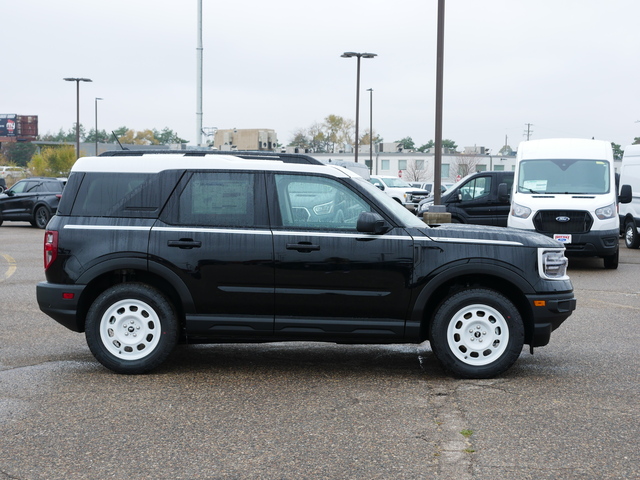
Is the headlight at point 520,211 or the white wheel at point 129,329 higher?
the headlight at point 520,211

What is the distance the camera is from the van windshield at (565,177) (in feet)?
54.0

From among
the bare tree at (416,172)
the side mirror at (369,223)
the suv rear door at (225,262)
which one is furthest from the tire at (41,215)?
the bare tree at (416,172)

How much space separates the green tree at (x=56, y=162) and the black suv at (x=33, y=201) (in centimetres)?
5080

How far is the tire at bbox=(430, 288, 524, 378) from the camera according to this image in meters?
6.84

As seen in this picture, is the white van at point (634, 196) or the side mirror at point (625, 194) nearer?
the side mirror at point (625, 194)

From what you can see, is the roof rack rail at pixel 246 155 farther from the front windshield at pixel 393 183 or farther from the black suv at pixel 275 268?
the front windshield at pixel 393 183

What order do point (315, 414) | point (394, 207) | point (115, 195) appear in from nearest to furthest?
1. point (315, 414)
2. point (115, 195)
3. point (394, 207)

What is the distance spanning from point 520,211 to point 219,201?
10441mm

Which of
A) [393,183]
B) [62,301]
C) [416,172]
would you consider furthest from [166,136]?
[62,301]

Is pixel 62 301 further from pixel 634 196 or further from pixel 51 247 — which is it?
pixel 634 196

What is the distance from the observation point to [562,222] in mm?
16031

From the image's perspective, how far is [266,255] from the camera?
6.87 m

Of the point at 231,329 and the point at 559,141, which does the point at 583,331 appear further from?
the point at 559,141

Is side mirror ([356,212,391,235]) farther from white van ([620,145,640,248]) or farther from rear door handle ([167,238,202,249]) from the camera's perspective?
white van ([620,145,640,248])
